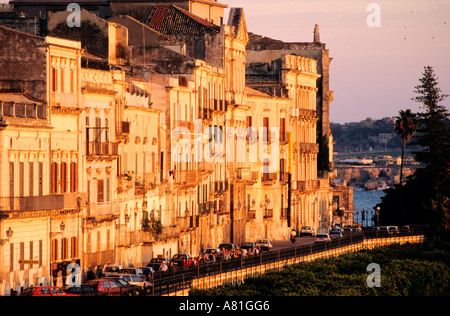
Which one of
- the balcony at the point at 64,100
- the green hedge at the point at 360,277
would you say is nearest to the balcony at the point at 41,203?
the balcony at the point at 64,100

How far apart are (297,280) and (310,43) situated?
5983 centimetres

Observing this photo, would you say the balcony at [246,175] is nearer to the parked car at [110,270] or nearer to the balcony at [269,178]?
the balcony at [269,178]

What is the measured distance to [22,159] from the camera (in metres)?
71.5

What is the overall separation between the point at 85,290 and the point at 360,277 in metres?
31.6

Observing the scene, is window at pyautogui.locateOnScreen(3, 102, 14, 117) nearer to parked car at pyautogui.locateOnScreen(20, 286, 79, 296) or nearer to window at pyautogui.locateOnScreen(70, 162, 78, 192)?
window at pyautogui.locateOnScreen(70, 162, 78, 192)

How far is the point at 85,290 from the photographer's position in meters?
66.8

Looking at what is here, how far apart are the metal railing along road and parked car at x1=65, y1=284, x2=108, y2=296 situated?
2.77m

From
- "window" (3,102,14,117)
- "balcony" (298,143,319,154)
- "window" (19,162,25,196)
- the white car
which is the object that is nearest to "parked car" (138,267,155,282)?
the white car

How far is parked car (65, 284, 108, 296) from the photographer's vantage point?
65.9m

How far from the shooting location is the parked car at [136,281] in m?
69.6

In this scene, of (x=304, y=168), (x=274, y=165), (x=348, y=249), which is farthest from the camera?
(x=304, y=168)
